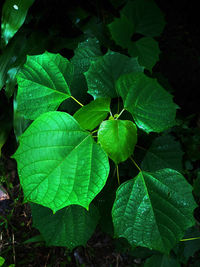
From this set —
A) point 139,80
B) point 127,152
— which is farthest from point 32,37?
point 127,152

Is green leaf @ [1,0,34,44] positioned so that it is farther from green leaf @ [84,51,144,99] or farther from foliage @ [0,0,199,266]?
green leaf @ [84,51,144,99]

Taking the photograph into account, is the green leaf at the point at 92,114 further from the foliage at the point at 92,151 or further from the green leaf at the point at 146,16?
the green leaf at the point at 146,16

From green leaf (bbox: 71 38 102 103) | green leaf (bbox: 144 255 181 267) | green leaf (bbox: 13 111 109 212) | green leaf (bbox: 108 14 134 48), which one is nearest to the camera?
green leaf (bbox: 13 111 109 212)

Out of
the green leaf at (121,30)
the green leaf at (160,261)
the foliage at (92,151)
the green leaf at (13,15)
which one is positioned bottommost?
the green leaf at (160,261)

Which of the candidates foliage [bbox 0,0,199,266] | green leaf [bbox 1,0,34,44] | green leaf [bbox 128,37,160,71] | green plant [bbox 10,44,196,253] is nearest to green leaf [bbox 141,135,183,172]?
foliage [bbox 0,0,199,266]

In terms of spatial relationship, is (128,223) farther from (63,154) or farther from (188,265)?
(188,265)

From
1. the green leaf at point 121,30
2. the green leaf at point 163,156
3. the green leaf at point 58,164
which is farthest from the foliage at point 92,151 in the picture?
the green leaf at point 121,30

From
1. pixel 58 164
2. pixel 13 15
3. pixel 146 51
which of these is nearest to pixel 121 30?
pixel 146 51
